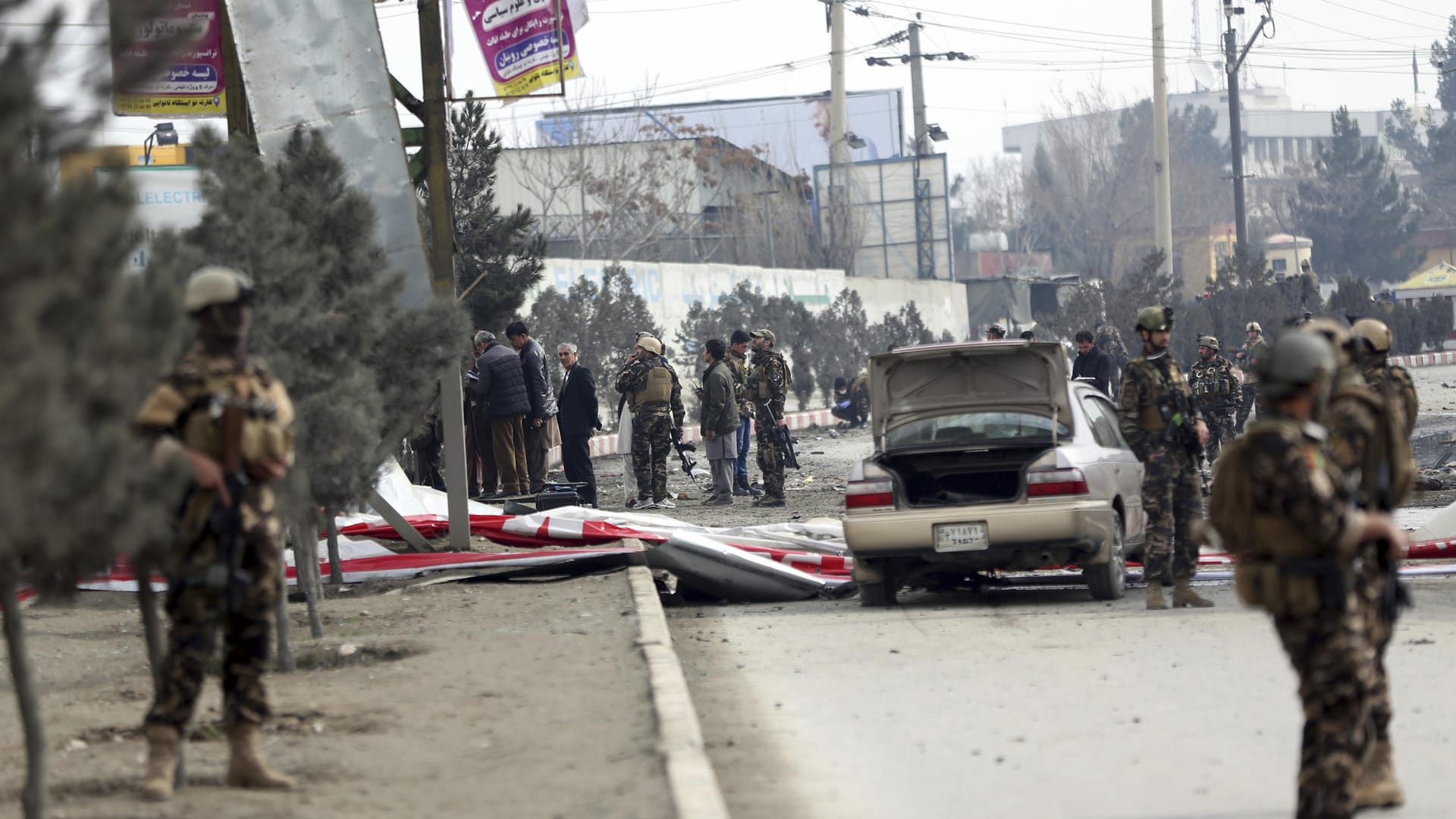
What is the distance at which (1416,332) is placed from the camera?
177 feet

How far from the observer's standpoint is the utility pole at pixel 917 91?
61.9 meters

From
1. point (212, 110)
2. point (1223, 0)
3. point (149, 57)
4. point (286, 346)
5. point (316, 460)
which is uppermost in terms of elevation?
point (1223, 0)

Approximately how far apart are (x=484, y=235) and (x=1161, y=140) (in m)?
29.4

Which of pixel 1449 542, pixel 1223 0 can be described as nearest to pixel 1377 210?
pixel 1223 0

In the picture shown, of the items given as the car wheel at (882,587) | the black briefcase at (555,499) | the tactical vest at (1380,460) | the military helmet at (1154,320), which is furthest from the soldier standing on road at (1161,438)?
the black briefcase at (555,499)

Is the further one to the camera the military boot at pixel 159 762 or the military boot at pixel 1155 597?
the military boot at pixel 1155 597

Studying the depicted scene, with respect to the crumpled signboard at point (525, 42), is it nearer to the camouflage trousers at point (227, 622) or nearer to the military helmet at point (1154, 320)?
the military helmet at point (1154, 320)

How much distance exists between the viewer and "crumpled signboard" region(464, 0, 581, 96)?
13.9m

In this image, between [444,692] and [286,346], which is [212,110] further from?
[444,692]

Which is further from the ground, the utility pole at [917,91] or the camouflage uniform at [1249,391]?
the utility pole at [917,91]

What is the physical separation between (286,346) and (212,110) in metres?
5.43

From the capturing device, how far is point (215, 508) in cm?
589

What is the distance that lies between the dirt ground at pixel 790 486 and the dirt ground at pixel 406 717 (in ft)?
22.0

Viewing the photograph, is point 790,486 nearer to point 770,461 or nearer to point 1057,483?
point 770,461
